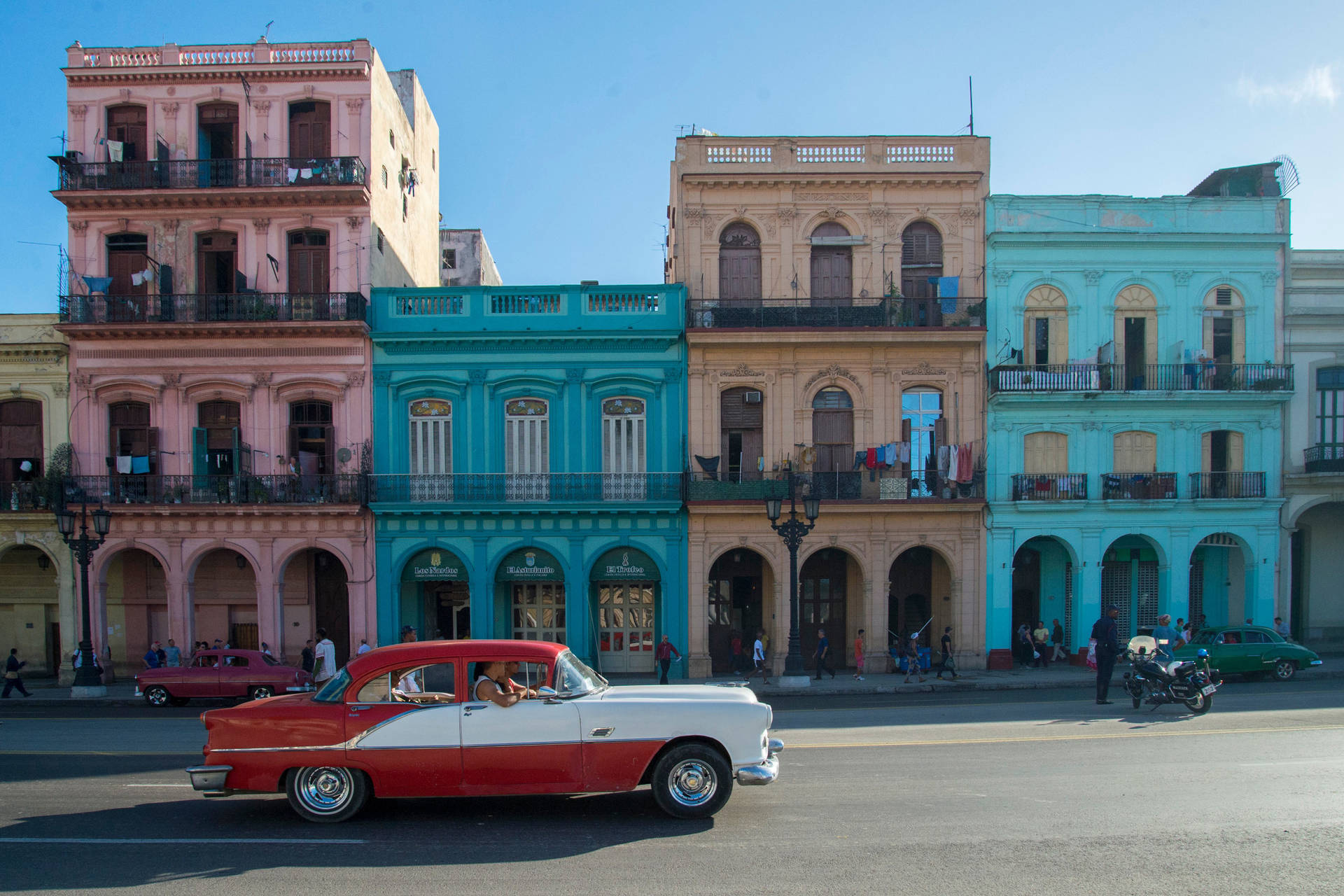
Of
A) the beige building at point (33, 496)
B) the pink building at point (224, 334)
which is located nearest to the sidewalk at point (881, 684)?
the beige building at point (33, 496)

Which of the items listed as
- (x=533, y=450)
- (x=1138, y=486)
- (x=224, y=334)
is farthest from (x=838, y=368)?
(x=224, y=334)

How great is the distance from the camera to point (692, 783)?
845 cm

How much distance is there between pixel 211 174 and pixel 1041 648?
26.7 m

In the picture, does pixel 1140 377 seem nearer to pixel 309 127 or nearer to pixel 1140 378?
pixel 1140 378

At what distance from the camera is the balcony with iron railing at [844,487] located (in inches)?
901

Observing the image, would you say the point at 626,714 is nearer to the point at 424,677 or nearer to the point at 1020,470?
the point at 424,677

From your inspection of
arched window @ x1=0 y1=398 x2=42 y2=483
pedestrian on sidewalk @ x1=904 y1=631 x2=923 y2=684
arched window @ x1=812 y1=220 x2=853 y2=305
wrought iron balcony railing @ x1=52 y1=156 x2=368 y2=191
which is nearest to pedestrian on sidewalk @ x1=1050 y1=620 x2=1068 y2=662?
pedestrian on sidewalk @ x1=904 y1=631 x2=923 y2=684

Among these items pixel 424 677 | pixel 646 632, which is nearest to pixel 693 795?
pixel 424 677

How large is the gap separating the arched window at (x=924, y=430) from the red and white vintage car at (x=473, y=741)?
1623 cm

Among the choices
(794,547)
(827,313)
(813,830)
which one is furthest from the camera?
(827,313)

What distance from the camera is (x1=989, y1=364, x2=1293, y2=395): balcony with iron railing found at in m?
23.4

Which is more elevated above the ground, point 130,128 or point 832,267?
point 130,128

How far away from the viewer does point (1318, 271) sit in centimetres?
2444

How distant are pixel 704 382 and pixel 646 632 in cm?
724
